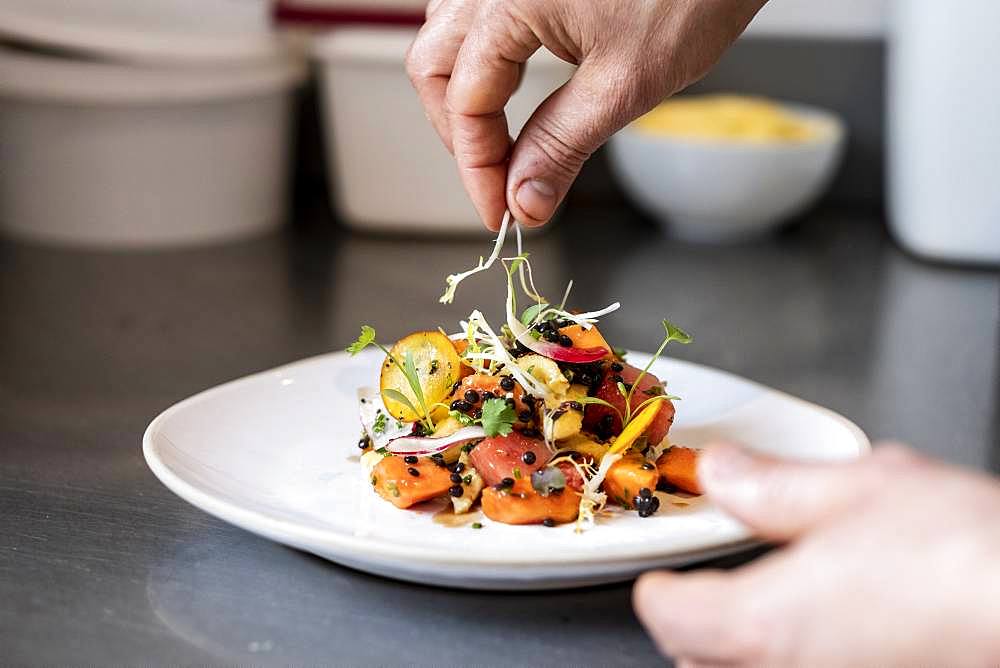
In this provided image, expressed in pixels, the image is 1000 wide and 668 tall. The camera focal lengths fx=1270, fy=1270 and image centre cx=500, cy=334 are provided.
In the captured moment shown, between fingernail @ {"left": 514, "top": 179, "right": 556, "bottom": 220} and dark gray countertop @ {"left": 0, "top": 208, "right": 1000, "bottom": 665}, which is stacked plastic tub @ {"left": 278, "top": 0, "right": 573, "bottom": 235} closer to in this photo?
dark gray countertop @ {"left": 0, "top": 208, "right": 1000, "bottom": 665}

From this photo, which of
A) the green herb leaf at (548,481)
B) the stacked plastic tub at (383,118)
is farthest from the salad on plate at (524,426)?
the stacked plastic tub at (383,118)

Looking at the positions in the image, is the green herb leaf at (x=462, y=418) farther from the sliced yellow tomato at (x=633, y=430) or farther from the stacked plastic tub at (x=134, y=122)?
the stacked plastic tub at (x=134, y=122)

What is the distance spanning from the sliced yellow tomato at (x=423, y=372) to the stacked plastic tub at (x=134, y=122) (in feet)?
3.56

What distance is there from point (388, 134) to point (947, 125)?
0.96 meters

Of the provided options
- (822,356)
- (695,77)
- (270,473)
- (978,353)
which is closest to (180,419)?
(270,473)

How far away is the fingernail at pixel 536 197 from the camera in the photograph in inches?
46.4

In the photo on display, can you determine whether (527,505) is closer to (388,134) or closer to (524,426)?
(524,426)

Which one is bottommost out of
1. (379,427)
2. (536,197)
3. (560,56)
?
(379,427)

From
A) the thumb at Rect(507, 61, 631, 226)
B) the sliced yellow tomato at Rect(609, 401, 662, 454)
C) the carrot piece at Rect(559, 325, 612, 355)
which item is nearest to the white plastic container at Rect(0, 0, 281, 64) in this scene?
→ the thumb at Rect(507, 61, 631, 226)

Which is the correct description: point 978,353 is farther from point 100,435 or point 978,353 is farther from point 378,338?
point 100,435

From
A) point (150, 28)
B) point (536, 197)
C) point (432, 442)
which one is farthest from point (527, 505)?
point (150, 28)

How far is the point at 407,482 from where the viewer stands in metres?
1.05

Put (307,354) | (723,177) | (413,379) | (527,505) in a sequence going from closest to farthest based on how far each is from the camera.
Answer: (527,505) < (413,379) < (307,354) < (723,177)

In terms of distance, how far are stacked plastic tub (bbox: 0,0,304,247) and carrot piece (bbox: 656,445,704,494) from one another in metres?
1.30
